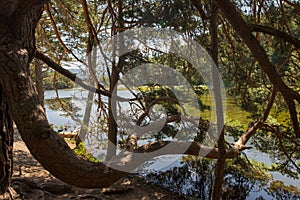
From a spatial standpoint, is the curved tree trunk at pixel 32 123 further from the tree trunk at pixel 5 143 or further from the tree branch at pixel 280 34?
the tree branch at pixel 280 34

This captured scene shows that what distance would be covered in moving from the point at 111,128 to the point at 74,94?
75.1 inches

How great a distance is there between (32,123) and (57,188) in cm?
274

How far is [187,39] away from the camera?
347cm

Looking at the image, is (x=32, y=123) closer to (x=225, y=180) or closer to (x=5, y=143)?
(x=5, y=143)

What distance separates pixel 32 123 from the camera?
85 centimetres

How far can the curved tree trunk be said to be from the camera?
832 mm

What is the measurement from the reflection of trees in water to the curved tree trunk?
12.2 ft

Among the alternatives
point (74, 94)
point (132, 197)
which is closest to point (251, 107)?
point (132, 197)

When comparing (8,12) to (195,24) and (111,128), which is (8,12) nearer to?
(195,24)

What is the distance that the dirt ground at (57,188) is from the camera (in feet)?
8.61

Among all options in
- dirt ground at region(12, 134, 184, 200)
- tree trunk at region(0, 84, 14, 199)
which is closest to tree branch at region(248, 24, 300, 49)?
tree trunk at region(0, 84, 14, 199)

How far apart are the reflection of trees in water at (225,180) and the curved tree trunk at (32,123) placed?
3.71 m

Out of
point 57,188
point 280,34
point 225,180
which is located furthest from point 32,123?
point 225,180

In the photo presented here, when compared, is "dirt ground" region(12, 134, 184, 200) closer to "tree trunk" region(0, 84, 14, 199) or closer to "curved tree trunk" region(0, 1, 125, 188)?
"tree trunk" region(0, 84, 14, 199)
